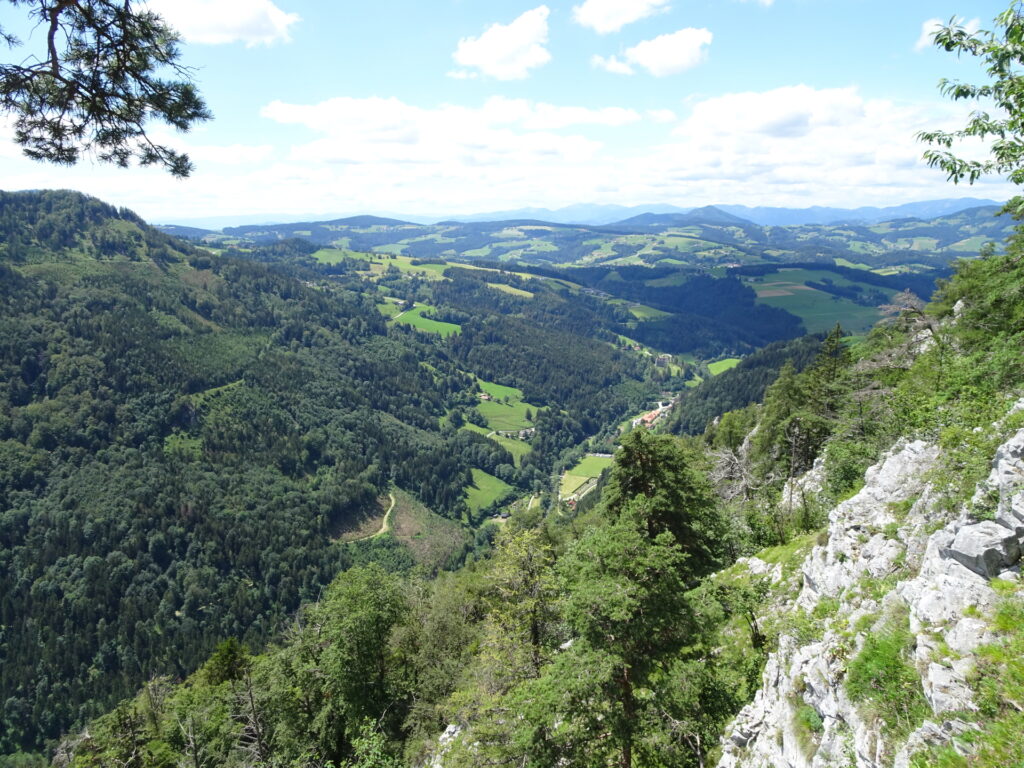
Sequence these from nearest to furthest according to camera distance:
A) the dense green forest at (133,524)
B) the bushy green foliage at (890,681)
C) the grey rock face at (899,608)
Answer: the grey rock face at (899,608)
the bushy green foliage at (890,681)
the dense green forest at (133,524)

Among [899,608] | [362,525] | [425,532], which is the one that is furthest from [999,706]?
[362,525]

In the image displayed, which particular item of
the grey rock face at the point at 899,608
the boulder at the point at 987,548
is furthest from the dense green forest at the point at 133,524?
the boulder at the point at 987,548

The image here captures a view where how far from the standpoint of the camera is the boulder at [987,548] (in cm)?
902

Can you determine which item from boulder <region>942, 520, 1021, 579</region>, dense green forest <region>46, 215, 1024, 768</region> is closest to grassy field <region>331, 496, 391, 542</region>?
dense green forest <region>46, 215, 1024, 768</region>

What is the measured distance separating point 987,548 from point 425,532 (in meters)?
171

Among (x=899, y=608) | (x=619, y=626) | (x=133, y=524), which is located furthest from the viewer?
(x=133, y=524)

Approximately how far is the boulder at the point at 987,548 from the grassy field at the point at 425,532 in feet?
484

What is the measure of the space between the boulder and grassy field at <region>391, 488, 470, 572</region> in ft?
484

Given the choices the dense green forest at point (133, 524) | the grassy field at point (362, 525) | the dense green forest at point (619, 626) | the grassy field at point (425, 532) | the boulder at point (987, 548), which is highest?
the boulder at point (987, 548)

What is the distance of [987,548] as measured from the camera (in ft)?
30.2

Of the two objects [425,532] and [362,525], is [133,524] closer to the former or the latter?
[362,525]

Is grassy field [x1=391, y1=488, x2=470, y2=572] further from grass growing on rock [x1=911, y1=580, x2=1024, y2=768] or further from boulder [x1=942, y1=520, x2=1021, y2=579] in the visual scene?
grass growing on rock [x1=911, y1=580, x2=1024, y2=768]

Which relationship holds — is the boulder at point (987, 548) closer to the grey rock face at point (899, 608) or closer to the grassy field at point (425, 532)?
the grey rock face at point (899, 608)

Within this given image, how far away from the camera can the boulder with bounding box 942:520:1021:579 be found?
902 cm
